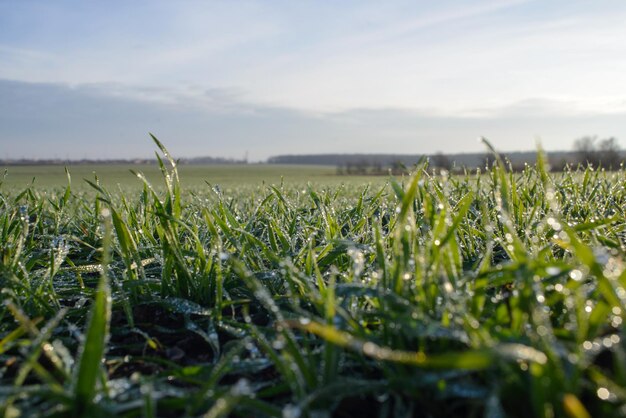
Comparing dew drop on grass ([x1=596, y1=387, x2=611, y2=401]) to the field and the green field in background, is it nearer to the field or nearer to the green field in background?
the field

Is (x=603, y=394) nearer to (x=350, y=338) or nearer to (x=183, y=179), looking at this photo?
(x=350, y=338)

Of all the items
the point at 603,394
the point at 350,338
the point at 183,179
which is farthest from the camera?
the point at 183,179

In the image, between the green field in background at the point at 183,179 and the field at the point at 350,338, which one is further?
the green field in background at the point at 183,179

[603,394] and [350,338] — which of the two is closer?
[603,394]

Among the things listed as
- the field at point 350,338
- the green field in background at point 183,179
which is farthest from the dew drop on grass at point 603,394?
the green field in background at point 183,179

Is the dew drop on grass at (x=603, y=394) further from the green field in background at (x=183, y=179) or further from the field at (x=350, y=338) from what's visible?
the green field in background at (x=183, y=179)

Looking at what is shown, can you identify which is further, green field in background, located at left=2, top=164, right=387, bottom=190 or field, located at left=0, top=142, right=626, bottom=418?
green field in background, located at left=2, top=164, right=387, bottom=190

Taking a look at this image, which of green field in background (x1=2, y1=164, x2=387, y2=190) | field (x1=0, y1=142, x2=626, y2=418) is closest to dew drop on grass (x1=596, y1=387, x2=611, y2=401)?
field (x1=0, y1=142, x2=626, y2=418)

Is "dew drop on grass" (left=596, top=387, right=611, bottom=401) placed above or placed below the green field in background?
above

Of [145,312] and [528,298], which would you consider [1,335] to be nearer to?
[145,312]

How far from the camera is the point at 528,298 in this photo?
0.93 meters

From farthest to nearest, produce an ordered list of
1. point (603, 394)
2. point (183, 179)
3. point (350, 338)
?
point (183, 179), point (350, 338), point (603, 394)

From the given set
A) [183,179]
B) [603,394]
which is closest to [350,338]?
[603,394]

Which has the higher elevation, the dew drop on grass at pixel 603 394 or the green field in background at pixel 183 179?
the dew drop on grass at pixel 603 394
